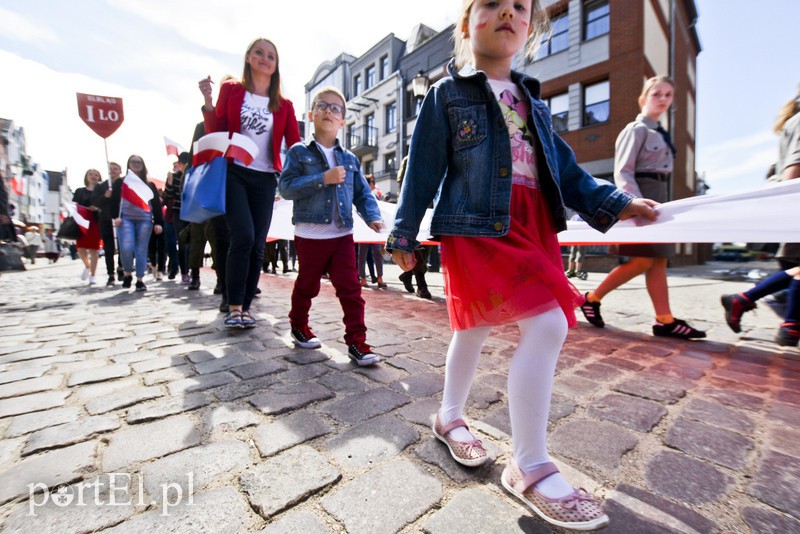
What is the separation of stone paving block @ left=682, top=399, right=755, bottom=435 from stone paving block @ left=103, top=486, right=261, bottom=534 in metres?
1.80

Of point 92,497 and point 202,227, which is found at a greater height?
point 202,227

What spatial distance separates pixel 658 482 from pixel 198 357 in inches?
96.3

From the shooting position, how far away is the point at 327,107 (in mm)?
2633

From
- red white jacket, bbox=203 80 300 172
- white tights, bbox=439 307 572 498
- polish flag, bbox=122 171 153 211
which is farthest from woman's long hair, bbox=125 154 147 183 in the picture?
white tights, bbox=439 307 572 498

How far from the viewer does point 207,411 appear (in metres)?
1.65

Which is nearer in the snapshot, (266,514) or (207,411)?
(266,514)

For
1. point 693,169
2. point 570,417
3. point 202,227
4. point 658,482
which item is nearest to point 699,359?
point 570,417

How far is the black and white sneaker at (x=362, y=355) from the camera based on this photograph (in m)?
2.28

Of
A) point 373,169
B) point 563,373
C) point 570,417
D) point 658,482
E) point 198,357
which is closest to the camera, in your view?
point 658,482

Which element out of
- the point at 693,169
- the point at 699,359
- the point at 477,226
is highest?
the point at 693,169

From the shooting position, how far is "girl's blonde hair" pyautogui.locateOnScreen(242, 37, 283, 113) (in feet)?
10.1

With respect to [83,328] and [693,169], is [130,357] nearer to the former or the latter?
[83,328]

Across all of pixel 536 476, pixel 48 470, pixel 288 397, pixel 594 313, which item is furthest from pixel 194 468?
pixel 594 313

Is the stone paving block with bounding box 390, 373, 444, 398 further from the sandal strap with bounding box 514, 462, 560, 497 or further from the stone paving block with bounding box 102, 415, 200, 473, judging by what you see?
the stone paving block with bounding box 102, 415, 200, 473
